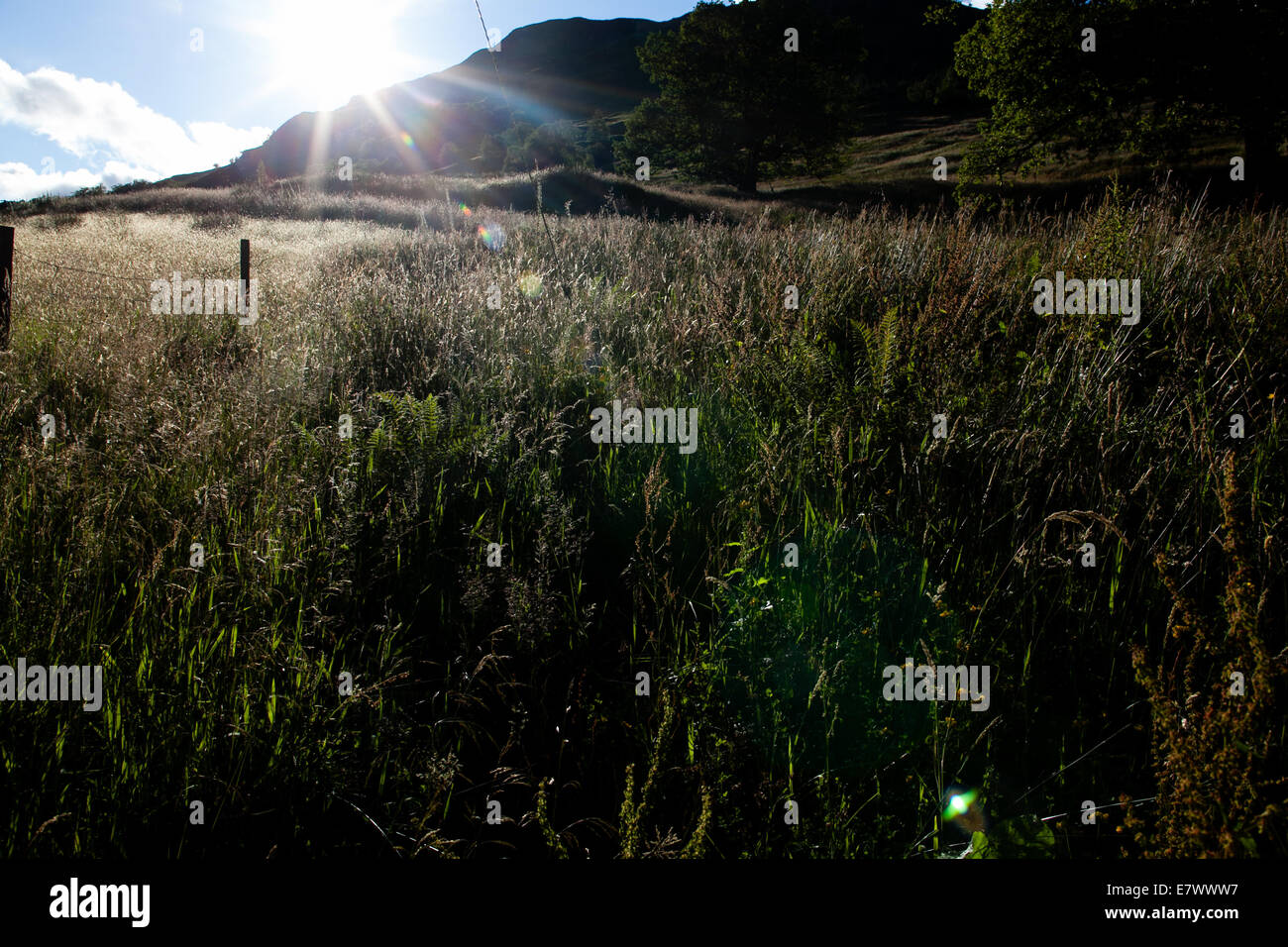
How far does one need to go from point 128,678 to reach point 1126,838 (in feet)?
8.19

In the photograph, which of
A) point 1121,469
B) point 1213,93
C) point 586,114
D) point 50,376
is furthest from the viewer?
point 586,114

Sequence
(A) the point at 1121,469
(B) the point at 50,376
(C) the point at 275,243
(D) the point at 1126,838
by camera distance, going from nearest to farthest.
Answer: (D) the point at 1126,838
(A) the point at 1121,469
(B) the point at 50,376
(C) the point at 275,243

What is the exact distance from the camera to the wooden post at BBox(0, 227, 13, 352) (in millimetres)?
3904

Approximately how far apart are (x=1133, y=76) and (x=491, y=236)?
54.5 feet

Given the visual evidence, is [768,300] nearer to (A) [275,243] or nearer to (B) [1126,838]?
(B) [1126,838]

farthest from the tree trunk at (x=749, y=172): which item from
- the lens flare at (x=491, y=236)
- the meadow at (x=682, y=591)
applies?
the meadow at (x=682, y=591)

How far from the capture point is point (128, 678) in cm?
167

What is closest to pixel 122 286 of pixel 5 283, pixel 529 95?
pixel 5 283

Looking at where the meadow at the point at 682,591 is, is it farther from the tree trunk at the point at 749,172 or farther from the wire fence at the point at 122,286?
the tree trunk at the point at 749,172

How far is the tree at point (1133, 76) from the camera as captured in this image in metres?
14.4

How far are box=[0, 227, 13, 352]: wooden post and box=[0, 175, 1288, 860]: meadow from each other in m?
0.22

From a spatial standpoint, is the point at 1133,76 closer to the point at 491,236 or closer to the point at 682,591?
the point at 491,236
